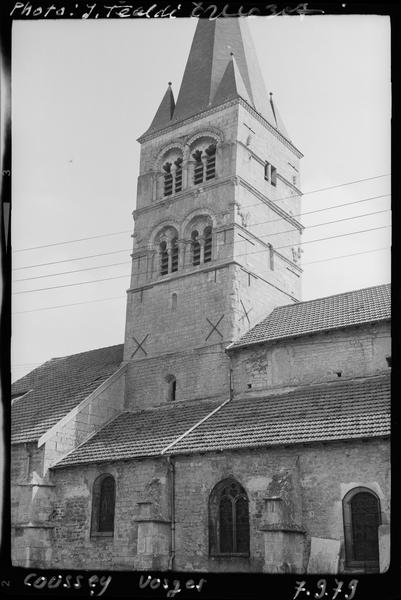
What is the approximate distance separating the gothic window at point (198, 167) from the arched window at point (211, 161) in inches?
13.4

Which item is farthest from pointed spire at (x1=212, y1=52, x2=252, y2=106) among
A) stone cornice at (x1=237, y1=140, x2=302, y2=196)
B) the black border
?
the black border

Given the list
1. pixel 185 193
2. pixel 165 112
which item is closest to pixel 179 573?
pixel 185 193

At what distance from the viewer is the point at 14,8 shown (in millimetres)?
9375

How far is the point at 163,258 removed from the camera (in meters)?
29.5

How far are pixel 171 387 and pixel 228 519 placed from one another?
7.36m

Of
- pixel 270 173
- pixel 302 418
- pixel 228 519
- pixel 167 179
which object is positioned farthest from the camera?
pixel 167 179

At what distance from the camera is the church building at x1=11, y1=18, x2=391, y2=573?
18.7m

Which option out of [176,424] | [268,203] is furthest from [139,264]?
[176,424]

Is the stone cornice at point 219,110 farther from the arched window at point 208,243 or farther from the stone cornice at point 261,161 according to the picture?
the arched window at point 208,243

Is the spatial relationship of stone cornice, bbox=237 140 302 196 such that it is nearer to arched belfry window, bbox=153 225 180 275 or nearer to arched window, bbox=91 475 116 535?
arched belfry window, bbox=153 225 180 275

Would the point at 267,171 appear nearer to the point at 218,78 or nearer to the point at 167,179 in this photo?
A: the point at 167,179

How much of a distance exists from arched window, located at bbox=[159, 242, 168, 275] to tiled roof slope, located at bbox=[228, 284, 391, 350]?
5037mm

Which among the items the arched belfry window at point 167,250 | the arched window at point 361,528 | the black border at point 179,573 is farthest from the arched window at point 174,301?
the black border at point 179,573

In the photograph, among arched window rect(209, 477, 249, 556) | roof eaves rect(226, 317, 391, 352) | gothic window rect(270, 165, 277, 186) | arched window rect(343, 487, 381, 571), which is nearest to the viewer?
arched window rect(343, 487, 381, 571)
